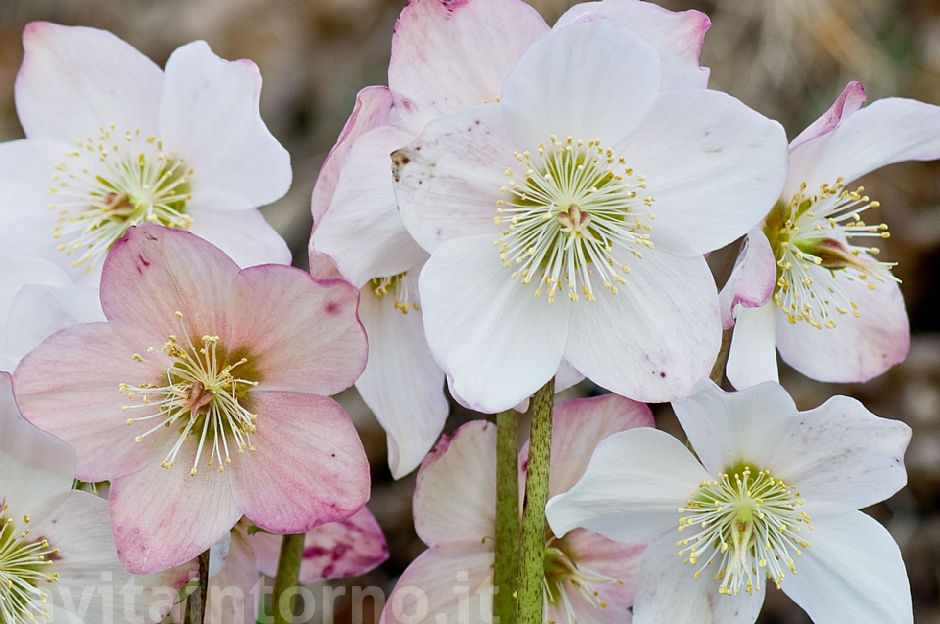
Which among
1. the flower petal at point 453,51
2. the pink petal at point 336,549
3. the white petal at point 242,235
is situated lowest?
the pink petal at point 336,549

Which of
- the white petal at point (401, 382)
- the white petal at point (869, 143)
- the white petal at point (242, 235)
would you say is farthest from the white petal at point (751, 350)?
the white petal at point (242, 235)

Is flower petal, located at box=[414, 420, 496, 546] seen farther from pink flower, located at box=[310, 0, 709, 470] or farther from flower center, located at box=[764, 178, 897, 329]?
flower center, located at box=[764, 178, 897, 329]

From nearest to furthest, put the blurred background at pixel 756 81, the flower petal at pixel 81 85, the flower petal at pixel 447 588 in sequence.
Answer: the flower petal at pixel 447 588
the flower petal at pixel 81 85
the blurred background at pixel 756 81

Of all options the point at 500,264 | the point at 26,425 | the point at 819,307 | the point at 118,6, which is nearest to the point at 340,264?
the point at 500,264

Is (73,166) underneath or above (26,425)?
above

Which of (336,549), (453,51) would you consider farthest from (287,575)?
(453,51)

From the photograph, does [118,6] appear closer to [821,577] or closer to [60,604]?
[60,604]

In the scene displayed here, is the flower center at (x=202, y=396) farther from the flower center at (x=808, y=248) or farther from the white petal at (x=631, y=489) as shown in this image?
the flower center at (x=808, y=248)
